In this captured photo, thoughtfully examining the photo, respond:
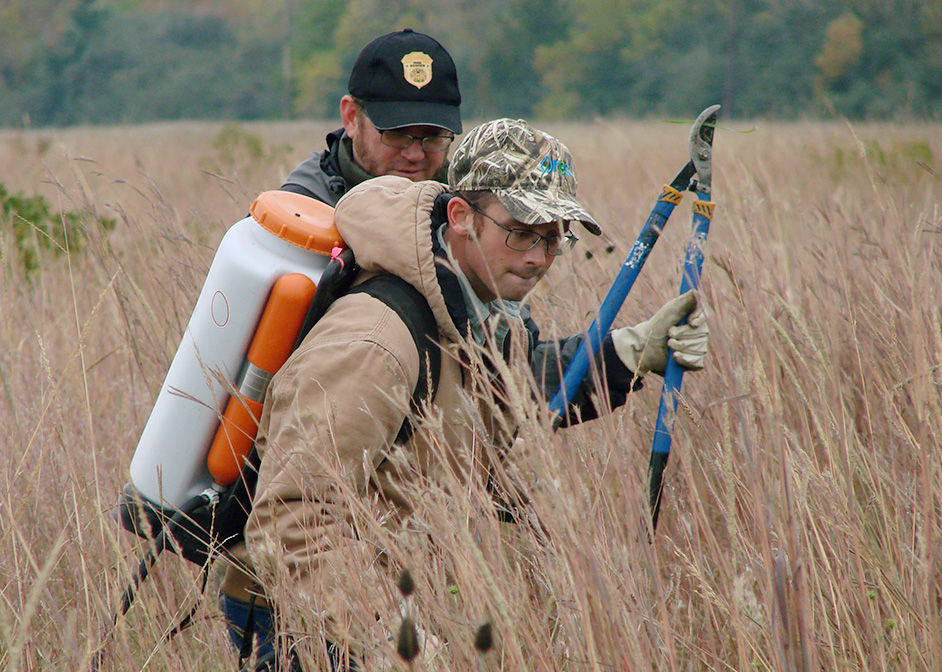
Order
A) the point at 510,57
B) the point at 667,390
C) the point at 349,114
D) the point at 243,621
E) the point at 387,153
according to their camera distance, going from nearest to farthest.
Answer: the point at 667,390 → the point at 243,621 → the point at 387,153 → the point at 349,114 → the point at 510,57

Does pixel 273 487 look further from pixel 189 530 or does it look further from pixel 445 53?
pixel 445 53

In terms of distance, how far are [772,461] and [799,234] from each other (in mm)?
3417

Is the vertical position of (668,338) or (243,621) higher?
(668,338)

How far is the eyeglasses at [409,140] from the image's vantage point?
116 inches

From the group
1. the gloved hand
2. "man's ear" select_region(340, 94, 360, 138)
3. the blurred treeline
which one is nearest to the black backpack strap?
the gloved hand

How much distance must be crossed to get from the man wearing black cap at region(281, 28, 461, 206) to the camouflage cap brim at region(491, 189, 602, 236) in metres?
1.11

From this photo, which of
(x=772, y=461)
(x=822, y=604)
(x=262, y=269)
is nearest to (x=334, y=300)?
(x=262, y=269)

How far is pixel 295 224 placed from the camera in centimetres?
181

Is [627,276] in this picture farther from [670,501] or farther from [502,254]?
[670,501]

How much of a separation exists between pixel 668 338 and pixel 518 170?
59cm

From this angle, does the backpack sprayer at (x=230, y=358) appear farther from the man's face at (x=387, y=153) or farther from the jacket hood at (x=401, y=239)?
the man's face at (x=387, y=153)

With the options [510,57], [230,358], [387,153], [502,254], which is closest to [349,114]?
[387,153]

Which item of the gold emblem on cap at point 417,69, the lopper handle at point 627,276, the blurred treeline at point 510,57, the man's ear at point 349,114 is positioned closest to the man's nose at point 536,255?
the lopper handle at point 627,276

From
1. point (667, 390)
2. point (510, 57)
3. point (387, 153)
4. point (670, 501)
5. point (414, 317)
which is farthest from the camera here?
point (510, 57)
